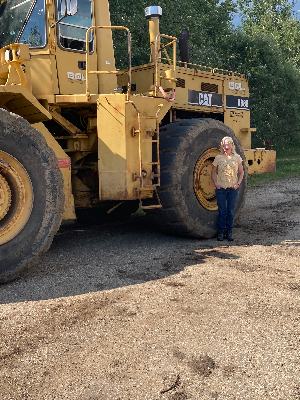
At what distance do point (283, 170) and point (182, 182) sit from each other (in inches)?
495

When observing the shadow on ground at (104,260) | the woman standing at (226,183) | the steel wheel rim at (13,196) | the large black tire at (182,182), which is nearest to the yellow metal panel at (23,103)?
the steel wheel rim at (13,196)

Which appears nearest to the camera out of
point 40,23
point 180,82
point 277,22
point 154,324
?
point 154,324

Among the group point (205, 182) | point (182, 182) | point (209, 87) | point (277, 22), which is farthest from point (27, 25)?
point (277, 22)

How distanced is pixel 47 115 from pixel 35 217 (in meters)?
1.15

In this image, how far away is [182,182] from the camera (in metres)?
6.39

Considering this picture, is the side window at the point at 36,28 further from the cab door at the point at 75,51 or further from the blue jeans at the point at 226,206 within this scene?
the blue jeans at the point at 226,206

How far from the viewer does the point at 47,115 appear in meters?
5.32

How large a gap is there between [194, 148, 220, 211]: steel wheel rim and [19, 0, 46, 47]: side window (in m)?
2.48

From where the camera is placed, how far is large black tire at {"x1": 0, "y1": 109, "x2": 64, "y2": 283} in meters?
4.65

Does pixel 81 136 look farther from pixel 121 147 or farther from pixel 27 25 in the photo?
pixel 27 25

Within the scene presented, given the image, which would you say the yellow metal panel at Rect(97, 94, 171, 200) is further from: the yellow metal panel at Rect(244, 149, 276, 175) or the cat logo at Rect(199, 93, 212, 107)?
the yellow metal panel at Rect(244, 149, 276, 175)

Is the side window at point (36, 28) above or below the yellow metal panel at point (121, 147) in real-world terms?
above

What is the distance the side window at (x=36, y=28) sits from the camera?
5633 millimetres

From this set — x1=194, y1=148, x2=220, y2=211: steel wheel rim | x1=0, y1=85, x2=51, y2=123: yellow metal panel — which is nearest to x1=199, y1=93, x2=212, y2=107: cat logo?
x1=194, y1=148, x2=220, y2=211: steel wheel rim
